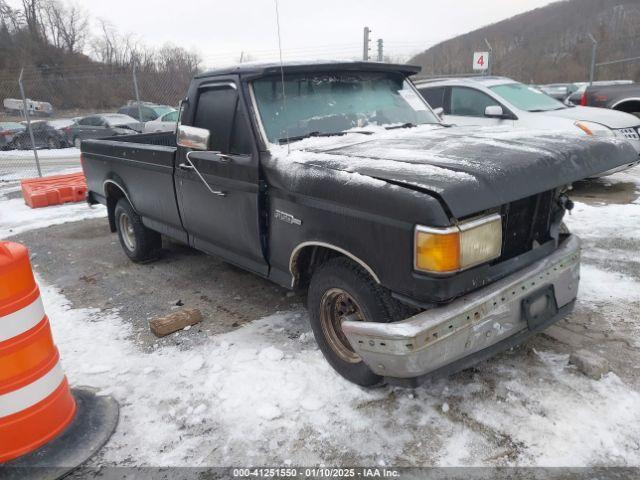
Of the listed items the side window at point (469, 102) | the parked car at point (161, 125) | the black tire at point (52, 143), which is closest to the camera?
the side window at point (469, 102)

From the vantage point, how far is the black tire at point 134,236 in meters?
5.54

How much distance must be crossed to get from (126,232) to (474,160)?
14.7 feet

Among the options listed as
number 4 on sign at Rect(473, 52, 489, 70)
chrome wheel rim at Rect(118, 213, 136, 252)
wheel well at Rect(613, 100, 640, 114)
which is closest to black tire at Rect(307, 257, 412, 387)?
chrome wheel rim at Rect(118, 213, 136, 252)

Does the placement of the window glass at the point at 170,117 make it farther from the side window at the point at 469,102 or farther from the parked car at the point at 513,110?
the side window at the point at 469,102

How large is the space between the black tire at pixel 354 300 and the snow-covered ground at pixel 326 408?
4.6 inches

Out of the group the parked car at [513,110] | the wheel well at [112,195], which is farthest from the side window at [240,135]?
the parked car at [513,110]

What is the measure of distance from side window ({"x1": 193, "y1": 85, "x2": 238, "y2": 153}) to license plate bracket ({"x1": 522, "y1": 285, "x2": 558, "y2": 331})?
2363mm

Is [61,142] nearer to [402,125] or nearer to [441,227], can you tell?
[402,125]

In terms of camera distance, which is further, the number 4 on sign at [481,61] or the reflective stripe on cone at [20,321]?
the number 4 on sign at [481,61]

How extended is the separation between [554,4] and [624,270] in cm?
12330

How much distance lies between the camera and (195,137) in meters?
3.47

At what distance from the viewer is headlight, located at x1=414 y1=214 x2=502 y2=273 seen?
2.33 metres

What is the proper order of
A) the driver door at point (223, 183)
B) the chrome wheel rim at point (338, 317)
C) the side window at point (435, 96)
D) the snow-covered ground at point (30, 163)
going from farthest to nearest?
1. the snow-covered ground at point (30, 163)
2. the side window at point (435, 96)
3. the driver door at point (223, 183)
4. the chrome wheel rim at point (338, 317)

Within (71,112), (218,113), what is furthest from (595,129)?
(71,112)
